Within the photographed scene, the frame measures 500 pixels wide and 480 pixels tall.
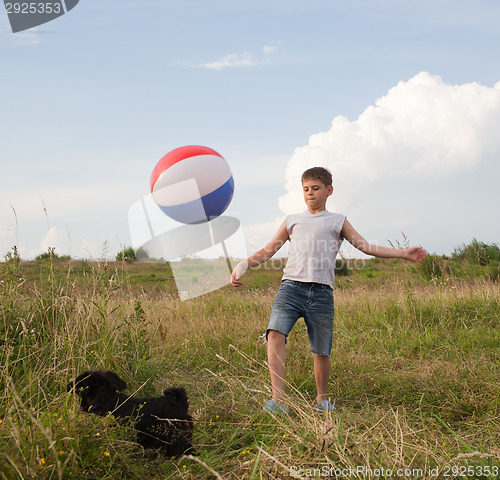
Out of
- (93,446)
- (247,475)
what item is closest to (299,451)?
(247,475)

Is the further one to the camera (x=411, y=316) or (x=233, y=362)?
(x=411, y=316)

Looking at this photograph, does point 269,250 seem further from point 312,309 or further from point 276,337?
point 276,337

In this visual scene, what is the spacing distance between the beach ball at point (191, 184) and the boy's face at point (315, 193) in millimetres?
3020

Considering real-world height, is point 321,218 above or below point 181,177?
below

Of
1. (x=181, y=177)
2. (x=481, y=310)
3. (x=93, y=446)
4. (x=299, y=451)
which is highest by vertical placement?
(x=181, y=177)

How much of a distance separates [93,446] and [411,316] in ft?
14.9

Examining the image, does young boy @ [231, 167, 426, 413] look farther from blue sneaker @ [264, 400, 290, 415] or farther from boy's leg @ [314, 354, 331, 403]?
blue sneaker @ [264, 400, 290, 415]

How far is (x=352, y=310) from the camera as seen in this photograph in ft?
20.6

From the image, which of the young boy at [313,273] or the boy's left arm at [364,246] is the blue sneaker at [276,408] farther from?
the boy's left arm at [364,246]

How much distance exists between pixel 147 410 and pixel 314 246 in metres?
1.65

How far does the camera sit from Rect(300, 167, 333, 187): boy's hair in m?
3.45

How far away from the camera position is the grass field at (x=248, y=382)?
2041 mm

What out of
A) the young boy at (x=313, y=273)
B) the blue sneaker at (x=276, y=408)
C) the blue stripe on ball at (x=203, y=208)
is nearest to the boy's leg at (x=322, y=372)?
the young boy at (x=313, y=273)

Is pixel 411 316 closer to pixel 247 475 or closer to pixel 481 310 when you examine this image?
pixel 481 310
